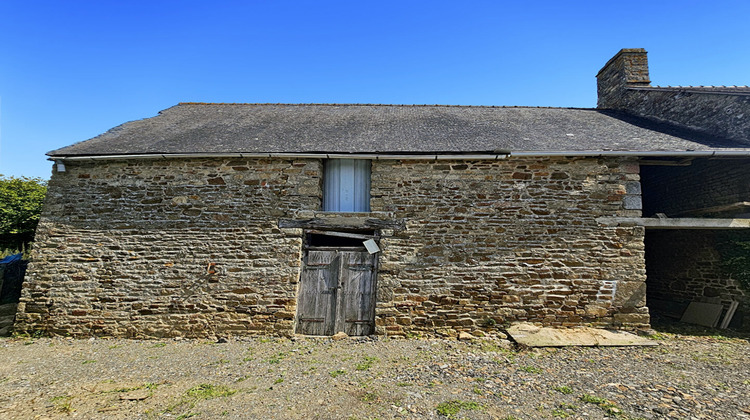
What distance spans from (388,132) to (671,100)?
7093 mm

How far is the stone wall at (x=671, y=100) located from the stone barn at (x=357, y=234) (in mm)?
144

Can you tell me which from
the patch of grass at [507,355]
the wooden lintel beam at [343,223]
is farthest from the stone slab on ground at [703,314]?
the wooden lintel beam at [343,223]

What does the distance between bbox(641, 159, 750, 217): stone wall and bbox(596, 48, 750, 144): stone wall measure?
62 cm

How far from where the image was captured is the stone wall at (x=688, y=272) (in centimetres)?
675

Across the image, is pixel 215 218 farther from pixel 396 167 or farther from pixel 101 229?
pixel 396 167

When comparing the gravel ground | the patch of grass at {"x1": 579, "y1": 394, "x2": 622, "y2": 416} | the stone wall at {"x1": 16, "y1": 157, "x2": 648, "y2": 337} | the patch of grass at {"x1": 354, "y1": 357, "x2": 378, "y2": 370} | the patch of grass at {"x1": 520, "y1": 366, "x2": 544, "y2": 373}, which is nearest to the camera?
A: the patch of grass at {"x1": 579, "y1": 394, "x2": 622, "y2": 416}

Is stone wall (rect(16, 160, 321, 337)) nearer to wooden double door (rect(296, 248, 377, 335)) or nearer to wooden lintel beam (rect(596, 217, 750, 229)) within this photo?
wooden double door (rect(296, 248, 377, 335))

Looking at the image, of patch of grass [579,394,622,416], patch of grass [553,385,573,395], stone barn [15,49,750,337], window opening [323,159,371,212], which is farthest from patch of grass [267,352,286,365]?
patch of grass [579,394,622,416]

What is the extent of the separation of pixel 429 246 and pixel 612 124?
5.63 meters

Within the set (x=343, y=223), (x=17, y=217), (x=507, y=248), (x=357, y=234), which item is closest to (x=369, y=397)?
(x=357, y=234)

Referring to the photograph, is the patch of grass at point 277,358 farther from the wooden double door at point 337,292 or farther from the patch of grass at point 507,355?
the patch of grass at point 507,355

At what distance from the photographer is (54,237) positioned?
6.43 metres

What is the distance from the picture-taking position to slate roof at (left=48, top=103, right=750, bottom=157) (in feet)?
21.4

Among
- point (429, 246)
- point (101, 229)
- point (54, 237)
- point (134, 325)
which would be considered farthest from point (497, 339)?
point (54, 237)
